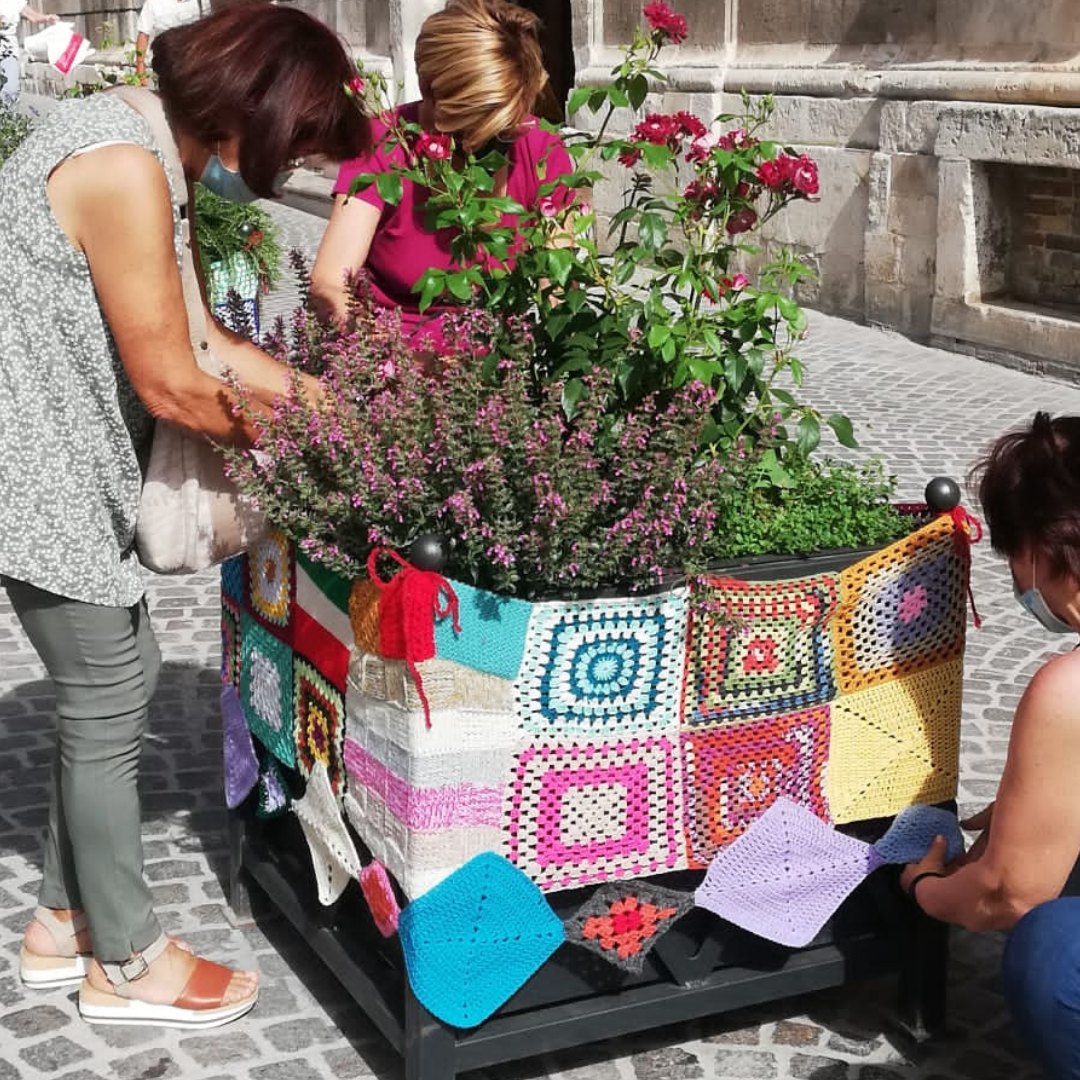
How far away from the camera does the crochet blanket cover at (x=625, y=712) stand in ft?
8.79

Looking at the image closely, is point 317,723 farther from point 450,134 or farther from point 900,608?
point 450,134

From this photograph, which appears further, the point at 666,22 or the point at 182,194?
the point at 666,22

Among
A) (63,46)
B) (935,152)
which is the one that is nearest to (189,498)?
(935,152)

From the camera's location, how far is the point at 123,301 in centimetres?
269

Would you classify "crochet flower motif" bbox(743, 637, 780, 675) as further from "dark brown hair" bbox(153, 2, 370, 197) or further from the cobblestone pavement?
"dark brown hair" bbox(153, 2, 370, 197)

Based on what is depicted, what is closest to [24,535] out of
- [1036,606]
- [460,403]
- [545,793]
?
[460,403]

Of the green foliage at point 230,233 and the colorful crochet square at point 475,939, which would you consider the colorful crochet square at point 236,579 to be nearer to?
the colorful crochet square at point 475,939

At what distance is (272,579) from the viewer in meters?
3.18

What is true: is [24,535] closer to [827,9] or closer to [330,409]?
[330,409]

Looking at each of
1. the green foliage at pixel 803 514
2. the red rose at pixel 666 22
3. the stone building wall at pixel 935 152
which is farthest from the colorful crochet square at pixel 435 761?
the stone building wall at pixel 935 152

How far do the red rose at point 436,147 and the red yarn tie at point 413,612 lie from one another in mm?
726

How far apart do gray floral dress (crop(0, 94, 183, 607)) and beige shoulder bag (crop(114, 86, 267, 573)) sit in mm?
42

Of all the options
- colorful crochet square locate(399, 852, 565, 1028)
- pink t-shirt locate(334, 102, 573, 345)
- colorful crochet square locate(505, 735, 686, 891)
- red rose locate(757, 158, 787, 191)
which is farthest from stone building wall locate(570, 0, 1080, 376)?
colorful crochet square locate(399, 852, 565, 1028)

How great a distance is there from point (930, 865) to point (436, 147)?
1.47 metres
